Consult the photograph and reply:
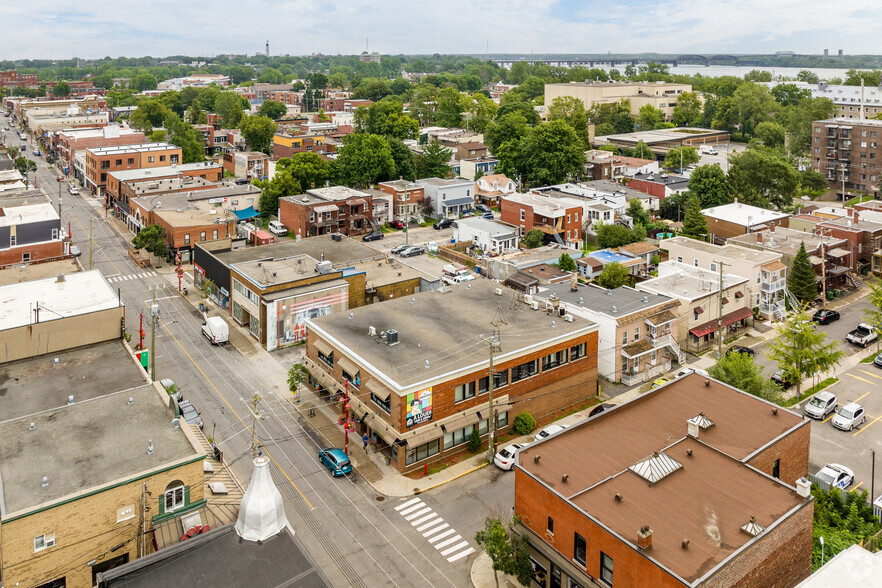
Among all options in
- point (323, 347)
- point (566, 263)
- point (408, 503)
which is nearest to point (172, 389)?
point (323, 347)

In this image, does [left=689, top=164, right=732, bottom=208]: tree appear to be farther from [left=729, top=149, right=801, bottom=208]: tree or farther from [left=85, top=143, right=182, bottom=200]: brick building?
[left=85, top=143, right=182, bottom=200]: brick building

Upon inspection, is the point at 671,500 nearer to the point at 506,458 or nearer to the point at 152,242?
the point at 506,458

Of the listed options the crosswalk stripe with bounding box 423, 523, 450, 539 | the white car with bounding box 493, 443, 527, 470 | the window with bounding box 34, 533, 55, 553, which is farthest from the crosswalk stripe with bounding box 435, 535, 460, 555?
the window with bounding box 34, 533, 55, 553

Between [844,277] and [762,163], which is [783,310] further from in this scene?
[762,163]

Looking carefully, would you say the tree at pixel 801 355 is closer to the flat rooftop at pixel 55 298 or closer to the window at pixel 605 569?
the window at pixel 605 569

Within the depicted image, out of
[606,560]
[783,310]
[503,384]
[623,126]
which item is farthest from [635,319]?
[623,126]
